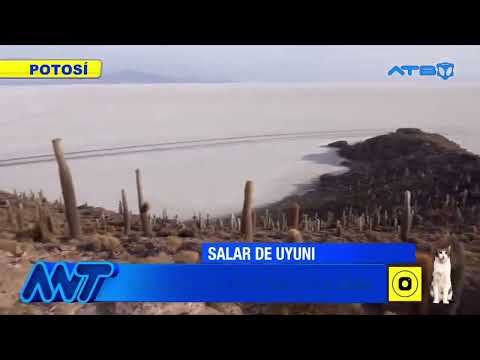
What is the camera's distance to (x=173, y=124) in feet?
11.1

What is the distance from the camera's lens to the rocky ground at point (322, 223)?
3250 mm

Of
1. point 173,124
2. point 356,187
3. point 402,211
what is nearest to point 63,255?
point 173,124

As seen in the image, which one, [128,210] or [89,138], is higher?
[89,138]

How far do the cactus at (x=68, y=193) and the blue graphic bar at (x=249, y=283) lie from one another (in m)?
0.62

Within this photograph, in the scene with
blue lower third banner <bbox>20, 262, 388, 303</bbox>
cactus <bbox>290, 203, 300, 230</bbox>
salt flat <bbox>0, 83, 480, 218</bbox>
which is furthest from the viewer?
cactus <bbox>290, 203, 300, 230</bbox>

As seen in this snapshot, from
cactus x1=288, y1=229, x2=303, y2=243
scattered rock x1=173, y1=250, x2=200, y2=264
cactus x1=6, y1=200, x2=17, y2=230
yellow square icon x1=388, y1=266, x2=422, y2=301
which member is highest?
cactus x1=6, y1=200, x2=17, y2=230

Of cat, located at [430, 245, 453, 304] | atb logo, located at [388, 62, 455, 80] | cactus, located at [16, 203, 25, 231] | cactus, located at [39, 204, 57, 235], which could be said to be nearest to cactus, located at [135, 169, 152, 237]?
cactus, located at [39, 204, 57, 235]

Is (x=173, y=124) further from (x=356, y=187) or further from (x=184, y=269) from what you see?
(x=356, y=187)

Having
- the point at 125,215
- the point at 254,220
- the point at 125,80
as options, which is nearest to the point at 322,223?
the point at 254,220

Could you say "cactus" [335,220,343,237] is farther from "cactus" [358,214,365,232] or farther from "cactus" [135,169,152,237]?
"cactus" [135,169,152,237]

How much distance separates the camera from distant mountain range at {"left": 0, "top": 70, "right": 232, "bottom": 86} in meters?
3.21

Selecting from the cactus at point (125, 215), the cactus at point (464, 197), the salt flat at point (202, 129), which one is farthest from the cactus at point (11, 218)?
the cactus at point (464, 197)

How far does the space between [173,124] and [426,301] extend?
8.88 ft

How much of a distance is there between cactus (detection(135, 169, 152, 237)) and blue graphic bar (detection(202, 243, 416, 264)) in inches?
25.2
